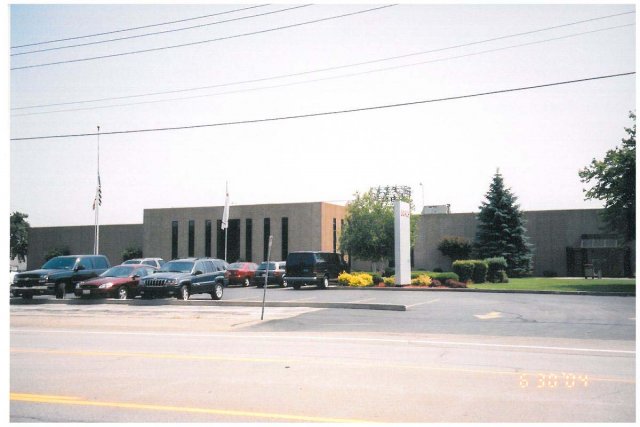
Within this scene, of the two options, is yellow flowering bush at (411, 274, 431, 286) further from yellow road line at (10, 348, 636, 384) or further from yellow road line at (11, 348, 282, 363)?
yellow road line at (11, 348, 282, 363)

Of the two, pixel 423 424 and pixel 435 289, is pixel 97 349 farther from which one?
pixel 435 289

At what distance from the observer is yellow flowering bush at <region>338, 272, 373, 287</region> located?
3181 centimetres

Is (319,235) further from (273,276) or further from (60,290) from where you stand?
(60,290)

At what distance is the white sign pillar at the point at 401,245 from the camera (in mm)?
30859

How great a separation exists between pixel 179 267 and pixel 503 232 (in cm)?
3022

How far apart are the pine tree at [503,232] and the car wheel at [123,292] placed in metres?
30.2

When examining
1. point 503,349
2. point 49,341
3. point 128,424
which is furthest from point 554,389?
point 49,341

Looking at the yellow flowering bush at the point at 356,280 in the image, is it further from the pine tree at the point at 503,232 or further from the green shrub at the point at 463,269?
the pine tree at the point at 503,232

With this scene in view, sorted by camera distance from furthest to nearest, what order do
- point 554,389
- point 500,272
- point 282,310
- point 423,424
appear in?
point 500,272, point 282,310, point 554,389, point 423,424

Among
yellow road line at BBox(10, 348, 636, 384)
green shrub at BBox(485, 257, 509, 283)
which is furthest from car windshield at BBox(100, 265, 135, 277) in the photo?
green shrub at BBox(485, 257, 509, 283)

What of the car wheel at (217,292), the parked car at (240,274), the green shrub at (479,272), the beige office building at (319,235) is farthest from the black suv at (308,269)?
the beige office building at (319,235)

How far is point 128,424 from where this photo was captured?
6.05 m

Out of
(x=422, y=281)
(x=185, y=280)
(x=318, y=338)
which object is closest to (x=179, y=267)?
(x=185, y=280)
